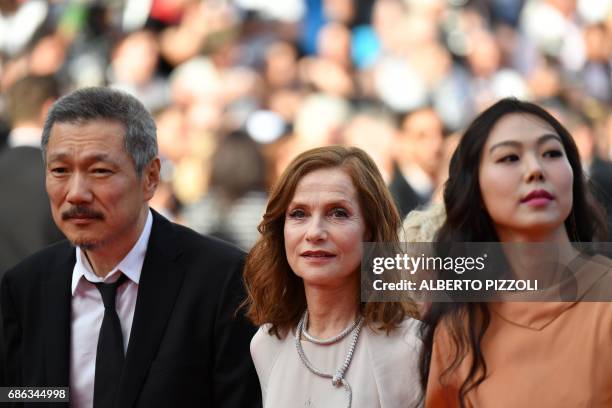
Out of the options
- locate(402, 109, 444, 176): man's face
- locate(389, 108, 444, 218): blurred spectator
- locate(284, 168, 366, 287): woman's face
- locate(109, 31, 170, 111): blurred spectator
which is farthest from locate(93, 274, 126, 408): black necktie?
locate(109, 31, 170, 111): blurred spectator

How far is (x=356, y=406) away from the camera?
2.57 metres

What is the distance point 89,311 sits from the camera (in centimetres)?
307

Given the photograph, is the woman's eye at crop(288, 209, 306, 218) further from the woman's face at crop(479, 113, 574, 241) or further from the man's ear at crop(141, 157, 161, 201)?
the man's ear at crop(141, 157, 161, 201)

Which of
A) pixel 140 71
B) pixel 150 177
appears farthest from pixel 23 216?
pixel 140 71

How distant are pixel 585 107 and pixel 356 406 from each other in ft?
22.2

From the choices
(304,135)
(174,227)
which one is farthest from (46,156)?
(304,135)

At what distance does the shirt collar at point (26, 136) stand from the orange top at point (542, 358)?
3.27 meters

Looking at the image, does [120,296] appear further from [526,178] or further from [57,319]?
[526,178]

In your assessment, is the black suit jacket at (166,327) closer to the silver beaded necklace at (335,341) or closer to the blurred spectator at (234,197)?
the silver beaded necklace at (335,341)

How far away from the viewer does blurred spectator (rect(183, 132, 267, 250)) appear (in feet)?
21.9

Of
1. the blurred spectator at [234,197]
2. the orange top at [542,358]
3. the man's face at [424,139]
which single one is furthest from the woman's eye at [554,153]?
the man's face at [424,139]

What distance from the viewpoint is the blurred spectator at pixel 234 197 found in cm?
668

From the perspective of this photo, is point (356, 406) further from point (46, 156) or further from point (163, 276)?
point (46, 156)

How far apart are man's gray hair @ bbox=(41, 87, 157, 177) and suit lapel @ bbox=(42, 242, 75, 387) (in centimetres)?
37
